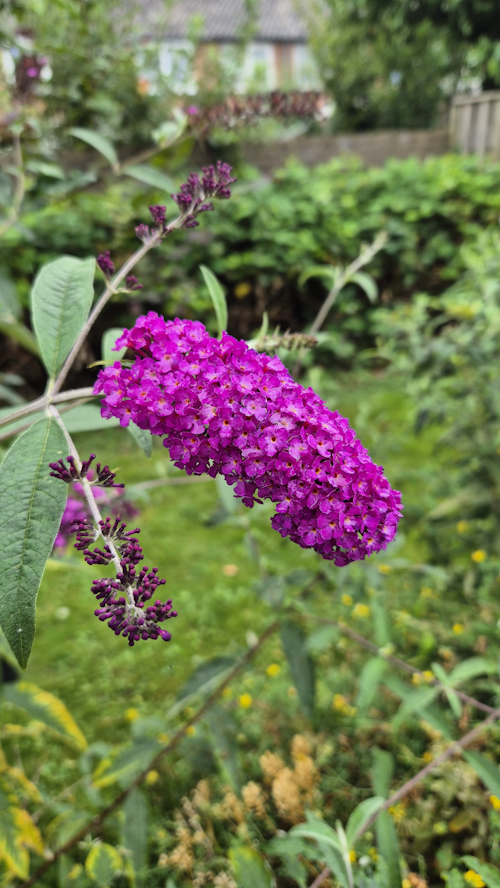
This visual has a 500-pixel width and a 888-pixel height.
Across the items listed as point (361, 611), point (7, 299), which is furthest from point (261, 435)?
point (361, 611)

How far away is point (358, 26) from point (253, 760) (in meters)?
11.5

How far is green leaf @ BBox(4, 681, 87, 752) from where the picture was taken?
144 cm

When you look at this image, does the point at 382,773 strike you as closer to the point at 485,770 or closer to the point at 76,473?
the point at 485,770

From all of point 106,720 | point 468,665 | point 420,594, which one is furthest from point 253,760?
point 420,594

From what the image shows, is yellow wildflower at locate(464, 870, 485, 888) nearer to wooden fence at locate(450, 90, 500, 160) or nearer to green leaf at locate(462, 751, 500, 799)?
green leaf at locate(462, 751, 500, 799)

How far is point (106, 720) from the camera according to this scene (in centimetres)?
201

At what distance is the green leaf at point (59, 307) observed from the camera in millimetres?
811

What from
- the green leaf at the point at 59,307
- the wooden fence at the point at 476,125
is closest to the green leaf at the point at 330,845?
the green leaf at the point at 59,307

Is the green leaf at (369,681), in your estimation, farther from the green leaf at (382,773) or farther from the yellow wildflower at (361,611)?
the yellow wildflower at (361,611)

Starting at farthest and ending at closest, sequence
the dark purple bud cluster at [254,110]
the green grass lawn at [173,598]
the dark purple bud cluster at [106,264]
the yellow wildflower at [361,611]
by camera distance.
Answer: the yellow wildflower at [361,611] < the green grass lawn at [173,598] < the dark purple bud cluster at [254,110] < the dark purple bud cluster at [106,264]

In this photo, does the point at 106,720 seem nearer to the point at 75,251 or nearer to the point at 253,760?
the point at 253,760

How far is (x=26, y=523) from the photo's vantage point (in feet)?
2.08

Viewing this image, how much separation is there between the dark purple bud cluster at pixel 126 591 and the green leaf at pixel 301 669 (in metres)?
0.85

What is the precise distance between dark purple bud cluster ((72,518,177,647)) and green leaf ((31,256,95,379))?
0.30m
